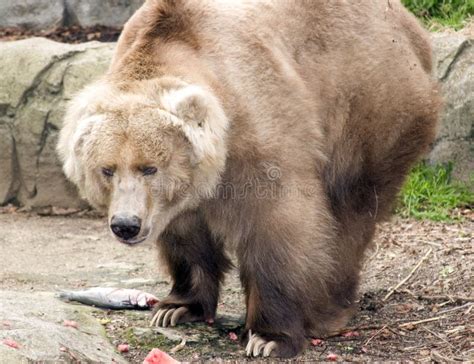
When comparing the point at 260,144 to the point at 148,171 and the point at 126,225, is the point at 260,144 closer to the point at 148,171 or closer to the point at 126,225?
the point at 148,171

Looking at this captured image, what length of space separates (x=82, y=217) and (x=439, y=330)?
4.43 m

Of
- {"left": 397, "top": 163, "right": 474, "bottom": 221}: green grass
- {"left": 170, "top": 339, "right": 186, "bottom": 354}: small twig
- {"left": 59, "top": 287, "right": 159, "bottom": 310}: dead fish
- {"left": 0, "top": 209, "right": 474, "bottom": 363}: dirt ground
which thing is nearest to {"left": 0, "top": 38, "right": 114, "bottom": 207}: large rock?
{"left": 0, "top": 209, "right": 474, "bottom": 363}: dirt ground

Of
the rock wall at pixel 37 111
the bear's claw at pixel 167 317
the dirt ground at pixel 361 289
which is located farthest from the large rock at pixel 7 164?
the bear's claw at pixel 167 317

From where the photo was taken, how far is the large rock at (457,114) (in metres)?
8.55

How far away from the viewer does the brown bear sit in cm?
482

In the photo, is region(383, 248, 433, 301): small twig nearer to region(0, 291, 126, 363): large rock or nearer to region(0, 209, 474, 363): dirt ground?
region(0, 209, 474, 363): dirt ground

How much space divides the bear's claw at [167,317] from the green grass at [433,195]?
119 inches

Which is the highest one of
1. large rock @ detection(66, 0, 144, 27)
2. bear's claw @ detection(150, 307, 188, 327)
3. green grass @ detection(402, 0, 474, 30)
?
green grass @ detection(402, 0, 474, 30)

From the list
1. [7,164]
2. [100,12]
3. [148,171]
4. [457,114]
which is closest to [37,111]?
[7,164]

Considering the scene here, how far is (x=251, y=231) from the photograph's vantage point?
512 cm

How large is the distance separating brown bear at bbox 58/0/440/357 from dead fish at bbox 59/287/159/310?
0.30 metres

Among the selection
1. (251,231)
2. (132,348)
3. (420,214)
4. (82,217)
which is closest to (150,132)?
(251,231)

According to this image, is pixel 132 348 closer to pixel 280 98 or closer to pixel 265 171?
pixel 265 171

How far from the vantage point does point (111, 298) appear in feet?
19.3
